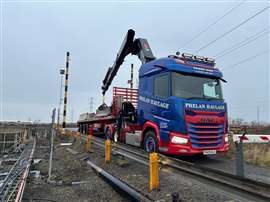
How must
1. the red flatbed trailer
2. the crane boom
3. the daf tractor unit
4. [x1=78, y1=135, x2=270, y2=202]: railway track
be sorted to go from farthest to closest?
the red flatbed trailer → the crane boom → the daf tractor unit → [x1=78, y1=135, x2=270, y2=202]: railway track

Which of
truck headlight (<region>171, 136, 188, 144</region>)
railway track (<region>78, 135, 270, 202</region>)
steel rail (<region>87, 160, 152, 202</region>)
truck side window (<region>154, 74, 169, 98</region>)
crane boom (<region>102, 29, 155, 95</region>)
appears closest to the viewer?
railway track (<region>78, 135, 270, 202</region>)

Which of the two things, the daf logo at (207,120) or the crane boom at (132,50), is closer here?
the daf logo at (207,120)

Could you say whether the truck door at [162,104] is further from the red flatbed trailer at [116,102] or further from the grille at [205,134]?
the red flatbed trailer at [116,102]

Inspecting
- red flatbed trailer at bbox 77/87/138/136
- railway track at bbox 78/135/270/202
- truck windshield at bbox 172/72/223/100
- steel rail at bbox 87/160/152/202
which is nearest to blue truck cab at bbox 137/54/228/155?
truck windshield at bbox 172/72/223/100

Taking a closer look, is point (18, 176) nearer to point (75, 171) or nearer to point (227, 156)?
point (75, 171)

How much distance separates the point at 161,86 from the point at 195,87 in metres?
1.12

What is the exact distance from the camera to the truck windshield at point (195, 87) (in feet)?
24.9

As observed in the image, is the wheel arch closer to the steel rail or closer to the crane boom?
the steel rail

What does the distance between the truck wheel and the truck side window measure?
4.49 ft

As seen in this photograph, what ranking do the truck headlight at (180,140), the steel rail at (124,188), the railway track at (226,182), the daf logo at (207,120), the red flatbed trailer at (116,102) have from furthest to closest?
the red flatbed trailer at (116,102) → the daf logo at (207,120) → the truck headlight at (180,140) → the steel rail at (124,188) → the railway track at (226,182)

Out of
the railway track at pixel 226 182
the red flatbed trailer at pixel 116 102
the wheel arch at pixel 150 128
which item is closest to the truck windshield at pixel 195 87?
the wheel arch at pixel 150 128

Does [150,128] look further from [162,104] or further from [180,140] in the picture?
[180,140]

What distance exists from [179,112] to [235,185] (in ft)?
11.3

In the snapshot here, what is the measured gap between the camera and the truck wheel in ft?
26.0
